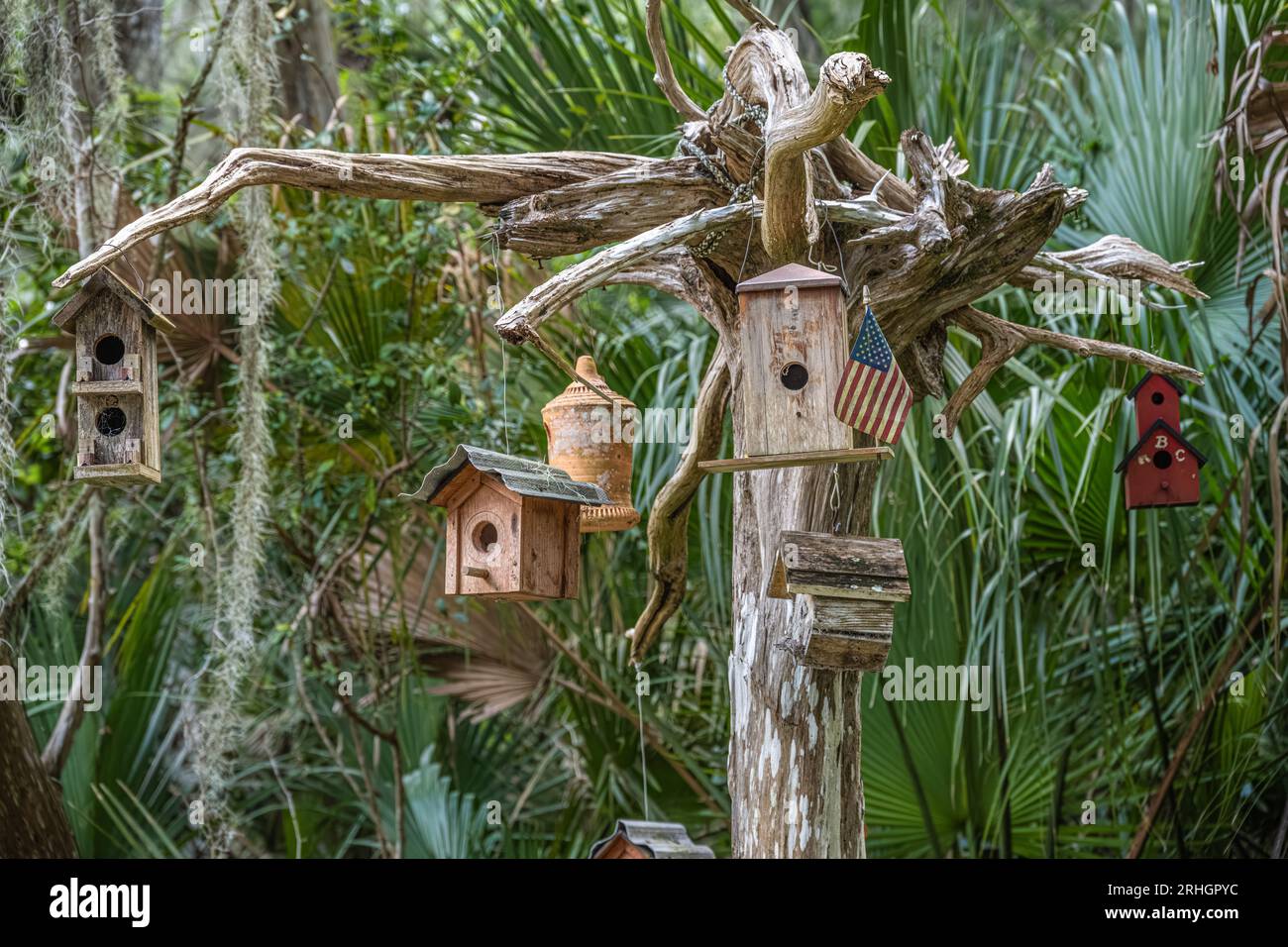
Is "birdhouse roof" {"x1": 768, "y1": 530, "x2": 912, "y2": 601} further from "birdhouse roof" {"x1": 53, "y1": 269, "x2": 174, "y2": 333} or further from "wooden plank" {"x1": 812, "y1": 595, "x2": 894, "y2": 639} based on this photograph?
"birdhouse roof" {"x1": 53, "y1": 269, "x2": 174, "y2": 333}

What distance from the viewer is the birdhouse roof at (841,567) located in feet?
8.67

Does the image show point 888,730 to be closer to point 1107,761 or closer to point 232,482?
point 1107,761

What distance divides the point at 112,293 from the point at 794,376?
4.21 ft

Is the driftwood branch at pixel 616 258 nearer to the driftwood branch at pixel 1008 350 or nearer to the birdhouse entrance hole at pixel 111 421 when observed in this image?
the driftwood branch at pixel 1008 350

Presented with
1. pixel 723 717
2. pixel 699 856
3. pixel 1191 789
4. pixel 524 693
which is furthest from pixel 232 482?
pixel 1191 789

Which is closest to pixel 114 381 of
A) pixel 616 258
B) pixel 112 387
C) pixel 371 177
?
pixel 112 387

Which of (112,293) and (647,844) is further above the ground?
(112,293)

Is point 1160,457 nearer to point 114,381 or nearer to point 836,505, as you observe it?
point 836,505

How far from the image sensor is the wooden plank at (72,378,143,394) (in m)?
2.57

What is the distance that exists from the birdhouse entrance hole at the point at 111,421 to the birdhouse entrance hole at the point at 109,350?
97 mm

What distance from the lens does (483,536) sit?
287 centimetres

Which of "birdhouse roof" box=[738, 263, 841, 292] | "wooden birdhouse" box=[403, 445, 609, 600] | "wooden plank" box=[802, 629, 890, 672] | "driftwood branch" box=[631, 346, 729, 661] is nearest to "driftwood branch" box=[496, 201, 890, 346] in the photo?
"birdhouse roof" box=[738, 263, 841, 292]
